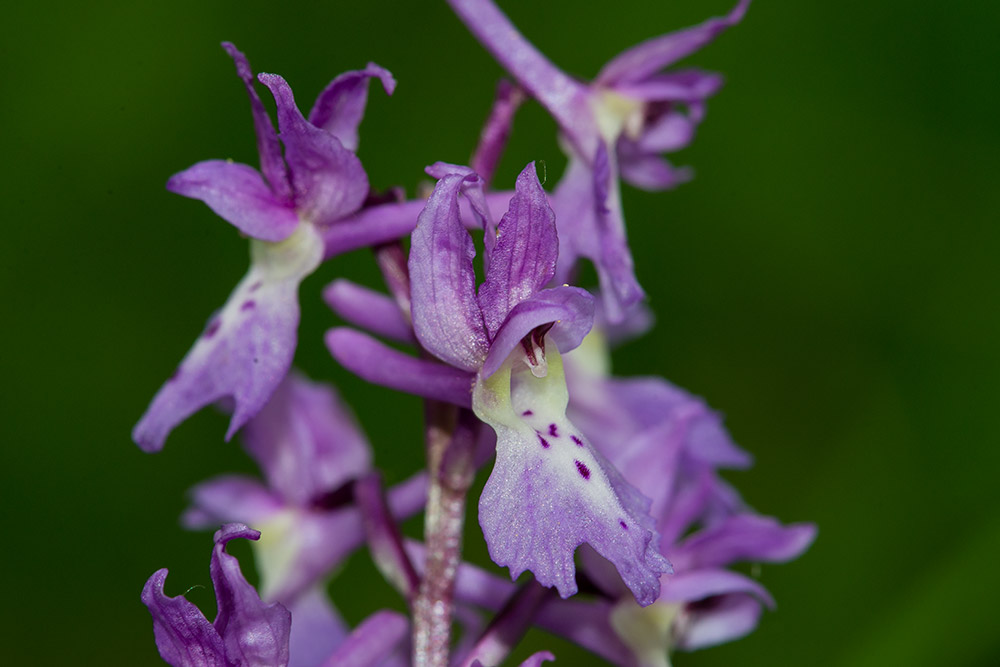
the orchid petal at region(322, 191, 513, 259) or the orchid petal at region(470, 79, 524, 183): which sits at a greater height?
the orchid petal at region(470, 79, 524, 183)

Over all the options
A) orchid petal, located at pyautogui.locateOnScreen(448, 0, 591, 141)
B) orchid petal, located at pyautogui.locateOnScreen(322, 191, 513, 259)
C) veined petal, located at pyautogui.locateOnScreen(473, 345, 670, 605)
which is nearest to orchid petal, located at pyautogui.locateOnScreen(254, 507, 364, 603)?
orchid petal, located at pyautogui.locateOnScreen(322, 191, 513, 259)

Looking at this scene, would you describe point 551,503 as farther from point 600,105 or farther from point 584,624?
point 600,105

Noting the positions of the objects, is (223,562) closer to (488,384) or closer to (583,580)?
(488,384)

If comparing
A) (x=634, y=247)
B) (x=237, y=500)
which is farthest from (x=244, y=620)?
(x=634, y=247)

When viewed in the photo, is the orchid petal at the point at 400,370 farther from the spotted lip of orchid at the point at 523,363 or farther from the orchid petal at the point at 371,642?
the orchid petal at the point at 371,642

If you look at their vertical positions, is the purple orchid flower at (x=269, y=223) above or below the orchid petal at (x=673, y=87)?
below

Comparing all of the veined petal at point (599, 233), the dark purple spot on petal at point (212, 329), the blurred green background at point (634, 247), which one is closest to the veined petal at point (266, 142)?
the dark purple spot on petal at point (212, 329)

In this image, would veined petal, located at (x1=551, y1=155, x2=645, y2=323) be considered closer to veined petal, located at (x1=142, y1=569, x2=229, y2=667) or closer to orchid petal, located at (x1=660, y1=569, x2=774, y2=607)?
orchid petal, located at (x1=660, y1=569, x2=774, y2=607)
